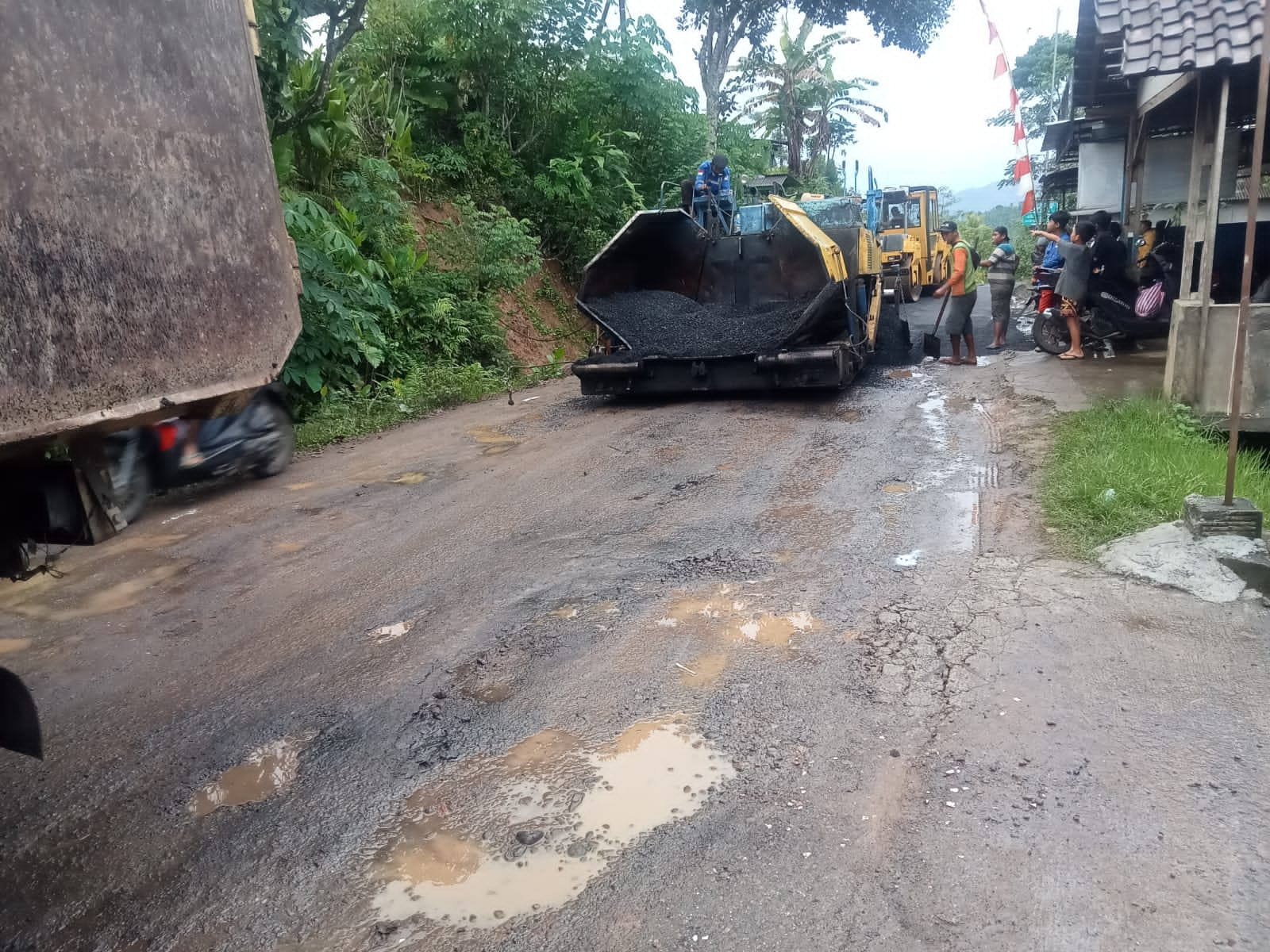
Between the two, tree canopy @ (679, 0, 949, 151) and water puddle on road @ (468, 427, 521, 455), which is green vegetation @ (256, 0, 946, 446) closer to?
water puddle on road @ (468, 427, 521, 455)

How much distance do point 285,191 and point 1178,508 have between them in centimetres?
802

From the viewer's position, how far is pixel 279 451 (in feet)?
22.2

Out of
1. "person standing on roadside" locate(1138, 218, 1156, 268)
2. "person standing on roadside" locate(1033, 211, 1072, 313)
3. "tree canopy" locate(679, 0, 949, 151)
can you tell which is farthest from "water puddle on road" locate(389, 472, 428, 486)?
"tree canopy" locate(679, 0, 949, 151)

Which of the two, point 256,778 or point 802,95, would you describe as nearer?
point 256,778

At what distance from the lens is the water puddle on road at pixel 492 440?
25.1 ft

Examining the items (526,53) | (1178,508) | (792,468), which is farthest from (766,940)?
(526,53)

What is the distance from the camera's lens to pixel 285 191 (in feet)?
29.1

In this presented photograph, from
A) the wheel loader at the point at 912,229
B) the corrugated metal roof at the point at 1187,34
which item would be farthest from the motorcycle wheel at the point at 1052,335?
the wheel loader at the point at 912,229

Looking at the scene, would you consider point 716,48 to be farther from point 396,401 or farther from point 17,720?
point 17,720

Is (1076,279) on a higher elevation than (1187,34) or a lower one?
lower

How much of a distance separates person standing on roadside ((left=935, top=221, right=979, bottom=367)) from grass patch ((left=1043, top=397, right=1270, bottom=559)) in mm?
3417

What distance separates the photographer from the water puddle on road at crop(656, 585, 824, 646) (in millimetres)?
3922

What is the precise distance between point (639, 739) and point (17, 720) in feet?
6.02

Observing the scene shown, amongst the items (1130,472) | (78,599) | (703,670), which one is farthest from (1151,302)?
(78,599)
